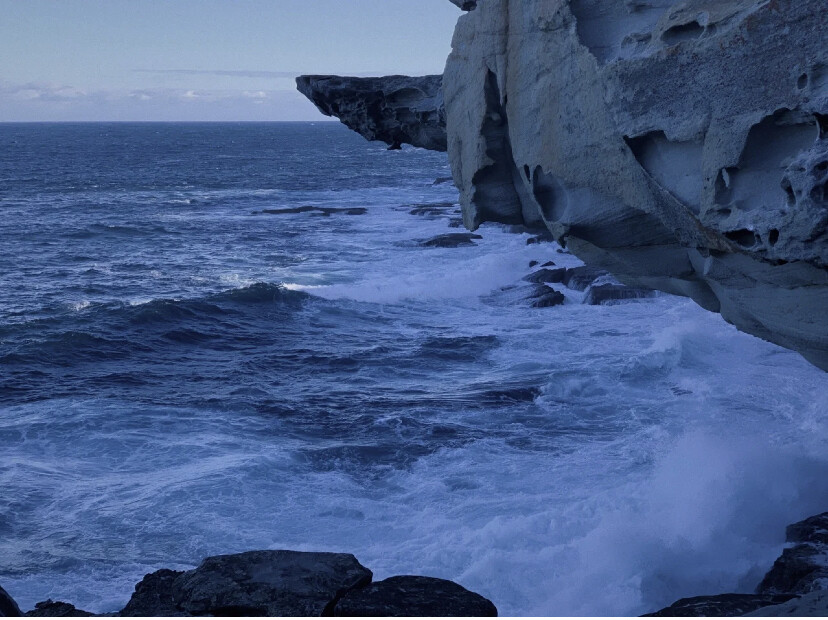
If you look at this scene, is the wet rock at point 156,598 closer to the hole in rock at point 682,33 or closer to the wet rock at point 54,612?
the wet rock at point 54,612

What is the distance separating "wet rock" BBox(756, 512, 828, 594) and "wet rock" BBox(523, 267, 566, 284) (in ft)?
55.1

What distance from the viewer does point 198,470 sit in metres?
14.6

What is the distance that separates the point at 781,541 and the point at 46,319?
20386 mm

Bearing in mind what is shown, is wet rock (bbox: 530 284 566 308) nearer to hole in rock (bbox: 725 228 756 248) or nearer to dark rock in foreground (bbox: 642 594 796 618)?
dark rock in foreground (bbox: 642 594 796 618)

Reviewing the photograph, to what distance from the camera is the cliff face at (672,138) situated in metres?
7.70

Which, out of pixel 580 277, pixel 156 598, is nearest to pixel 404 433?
pixel 156 598

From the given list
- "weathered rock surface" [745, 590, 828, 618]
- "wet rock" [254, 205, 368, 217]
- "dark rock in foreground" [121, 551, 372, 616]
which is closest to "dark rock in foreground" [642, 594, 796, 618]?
"weathered rock surface" [745, 590, 828, 618]

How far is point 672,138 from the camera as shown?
8.62 m

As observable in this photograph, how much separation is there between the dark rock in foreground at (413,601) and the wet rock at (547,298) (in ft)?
56.1

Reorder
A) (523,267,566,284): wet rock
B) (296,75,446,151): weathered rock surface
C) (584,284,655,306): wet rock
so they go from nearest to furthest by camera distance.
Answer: (296,75,446,151): weathered rock surface → (584,284,655,306): wet rock → (523,267,566,284): wet rock

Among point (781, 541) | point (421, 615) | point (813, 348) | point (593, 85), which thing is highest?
point (593, 85)

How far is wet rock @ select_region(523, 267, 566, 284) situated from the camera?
1115 inches

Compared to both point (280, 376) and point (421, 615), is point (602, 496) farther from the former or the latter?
point (280, 376)

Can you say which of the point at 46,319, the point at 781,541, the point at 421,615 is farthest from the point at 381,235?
the point at 421,615
